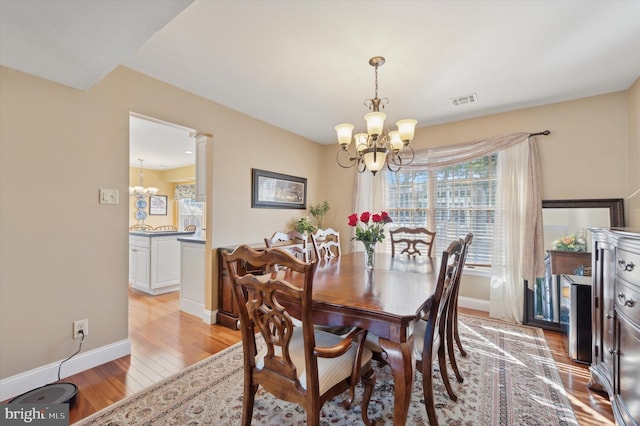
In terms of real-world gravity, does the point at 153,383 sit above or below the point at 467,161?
below

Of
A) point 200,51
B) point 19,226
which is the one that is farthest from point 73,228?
point 200,51

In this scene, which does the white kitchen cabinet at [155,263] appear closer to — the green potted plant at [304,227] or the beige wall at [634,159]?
the green potted plant at [304,227]

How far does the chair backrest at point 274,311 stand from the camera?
3.68ft

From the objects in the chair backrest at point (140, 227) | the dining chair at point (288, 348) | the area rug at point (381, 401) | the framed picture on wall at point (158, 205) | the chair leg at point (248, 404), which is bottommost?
the area rug at point (381, 401)

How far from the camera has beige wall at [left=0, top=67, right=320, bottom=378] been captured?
1.86 m

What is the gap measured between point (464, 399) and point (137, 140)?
17.8ft

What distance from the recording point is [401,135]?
2.19 meters

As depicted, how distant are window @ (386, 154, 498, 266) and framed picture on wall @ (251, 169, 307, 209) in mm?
1432

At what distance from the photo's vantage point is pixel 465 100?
303 centimetres

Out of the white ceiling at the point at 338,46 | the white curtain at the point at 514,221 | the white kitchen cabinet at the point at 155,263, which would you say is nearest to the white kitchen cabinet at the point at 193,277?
the white kitchen cabinet at the point at 155,263

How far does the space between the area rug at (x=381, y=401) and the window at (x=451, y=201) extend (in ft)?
5.33

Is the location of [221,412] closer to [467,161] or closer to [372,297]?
[372,297]

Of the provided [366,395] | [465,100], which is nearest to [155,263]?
[366,395]

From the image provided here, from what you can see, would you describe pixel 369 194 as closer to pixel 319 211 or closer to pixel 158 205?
pixel 319 211
